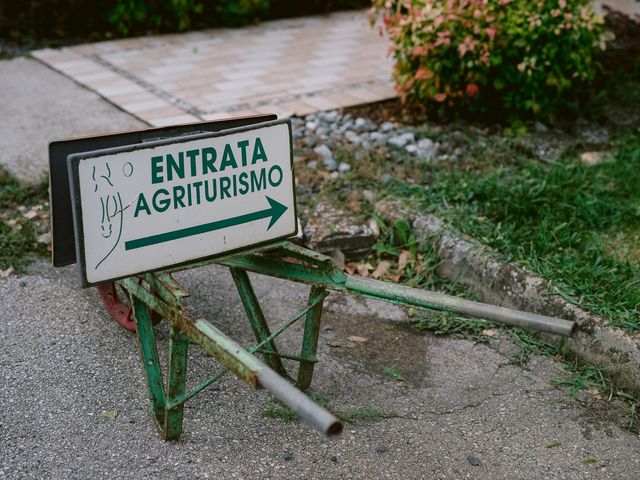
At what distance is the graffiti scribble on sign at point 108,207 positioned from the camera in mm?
2373

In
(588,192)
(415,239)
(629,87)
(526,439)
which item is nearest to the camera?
(526,439)

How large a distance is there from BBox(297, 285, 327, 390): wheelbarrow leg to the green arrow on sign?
302 mm

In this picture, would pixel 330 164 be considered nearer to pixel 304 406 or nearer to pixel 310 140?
pixel 310 140

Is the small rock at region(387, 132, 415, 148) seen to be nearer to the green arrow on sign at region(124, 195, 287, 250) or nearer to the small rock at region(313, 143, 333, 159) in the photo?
the small rock at region(313, 143, 333, 159)

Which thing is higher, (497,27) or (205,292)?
(497,27)

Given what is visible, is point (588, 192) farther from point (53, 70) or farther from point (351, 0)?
point (351, 0)

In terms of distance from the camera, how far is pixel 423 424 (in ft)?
9.66

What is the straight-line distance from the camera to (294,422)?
9.56 ft

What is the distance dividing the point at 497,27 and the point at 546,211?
144 centimetres

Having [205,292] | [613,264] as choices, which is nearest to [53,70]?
[205,292]

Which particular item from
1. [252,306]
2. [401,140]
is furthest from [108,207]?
[401,140]

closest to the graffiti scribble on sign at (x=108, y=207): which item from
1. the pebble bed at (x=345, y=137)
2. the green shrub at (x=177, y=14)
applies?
the pebble bed at (x=345, y=137)

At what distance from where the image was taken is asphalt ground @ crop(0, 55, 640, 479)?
8.86 feet

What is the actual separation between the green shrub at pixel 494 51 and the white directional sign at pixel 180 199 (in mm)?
2607
